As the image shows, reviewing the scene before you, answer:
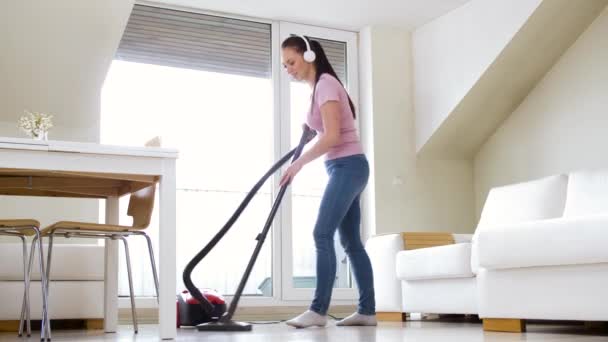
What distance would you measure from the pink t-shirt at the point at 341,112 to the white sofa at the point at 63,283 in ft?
4.90

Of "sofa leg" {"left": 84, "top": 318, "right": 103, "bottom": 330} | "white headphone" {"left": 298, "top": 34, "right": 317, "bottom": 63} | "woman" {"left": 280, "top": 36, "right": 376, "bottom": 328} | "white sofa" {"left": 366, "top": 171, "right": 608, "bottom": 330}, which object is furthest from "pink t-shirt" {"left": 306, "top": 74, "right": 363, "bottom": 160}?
"sofa leg" {"left": 84, "top": 318, "right": 103, "bottom": 330}

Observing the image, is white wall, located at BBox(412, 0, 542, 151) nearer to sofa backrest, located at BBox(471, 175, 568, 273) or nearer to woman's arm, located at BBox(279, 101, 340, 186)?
sofa backrest, located at BBox(471, 175, 568, 273)

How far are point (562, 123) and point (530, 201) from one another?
1319mm

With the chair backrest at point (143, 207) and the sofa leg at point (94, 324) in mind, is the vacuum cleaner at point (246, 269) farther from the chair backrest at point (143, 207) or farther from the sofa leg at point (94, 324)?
the sofa leg at point (94, 324)

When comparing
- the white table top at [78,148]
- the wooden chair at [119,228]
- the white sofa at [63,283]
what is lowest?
the white sofa at [63,283]

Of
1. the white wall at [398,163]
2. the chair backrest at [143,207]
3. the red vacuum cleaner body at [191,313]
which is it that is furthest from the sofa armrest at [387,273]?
the chair backrest at [143,207]

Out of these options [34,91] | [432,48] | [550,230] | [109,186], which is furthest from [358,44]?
[550,230]

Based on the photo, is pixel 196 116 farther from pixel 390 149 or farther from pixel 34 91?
pixel 390 149

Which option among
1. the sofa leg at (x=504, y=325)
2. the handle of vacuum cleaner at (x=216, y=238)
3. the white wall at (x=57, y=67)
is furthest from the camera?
the white wall at (x=57, y=67)

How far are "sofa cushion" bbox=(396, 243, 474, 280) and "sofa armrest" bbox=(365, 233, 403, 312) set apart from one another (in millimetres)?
98

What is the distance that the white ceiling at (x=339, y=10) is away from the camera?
17.9 feet

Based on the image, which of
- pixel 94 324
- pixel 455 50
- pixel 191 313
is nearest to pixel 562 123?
pixel 455 50

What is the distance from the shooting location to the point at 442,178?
6.04m

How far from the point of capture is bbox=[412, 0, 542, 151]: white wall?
201 inches
